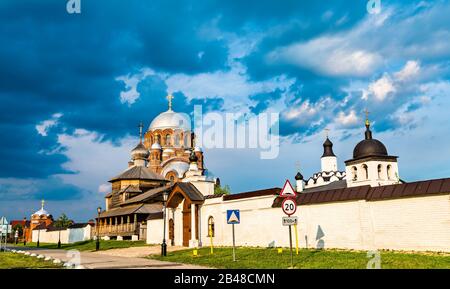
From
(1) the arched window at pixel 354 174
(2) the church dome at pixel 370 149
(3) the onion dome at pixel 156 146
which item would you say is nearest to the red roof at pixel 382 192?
(2) the church dome at pixel 370 149

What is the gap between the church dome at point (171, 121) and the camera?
72.4 meters

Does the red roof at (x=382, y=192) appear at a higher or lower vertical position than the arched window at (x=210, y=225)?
higher

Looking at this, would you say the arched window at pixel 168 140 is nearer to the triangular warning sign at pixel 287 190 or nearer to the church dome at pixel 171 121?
the church dome at pixel 171 121

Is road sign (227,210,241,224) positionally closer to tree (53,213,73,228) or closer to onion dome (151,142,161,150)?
onion dome (151,142,161,150)

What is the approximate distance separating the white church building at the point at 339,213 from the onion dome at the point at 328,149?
21.3 metres

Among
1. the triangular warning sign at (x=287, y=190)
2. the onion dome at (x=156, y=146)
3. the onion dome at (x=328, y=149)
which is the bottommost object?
the triangular warning sign at (x=287, y=190)

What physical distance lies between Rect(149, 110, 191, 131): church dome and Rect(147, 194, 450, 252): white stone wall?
46.7m

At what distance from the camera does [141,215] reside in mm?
46406

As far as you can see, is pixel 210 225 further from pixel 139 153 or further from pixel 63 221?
pixel 63 221

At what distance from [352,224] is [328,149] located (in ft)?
151

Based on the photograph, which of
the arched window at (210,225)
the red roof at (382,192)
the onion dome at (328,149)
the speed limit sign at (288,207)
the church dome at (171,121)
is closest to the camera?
the speed limit sign at (288,207)

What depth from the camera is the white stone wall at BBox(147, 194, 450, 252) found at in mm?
16047

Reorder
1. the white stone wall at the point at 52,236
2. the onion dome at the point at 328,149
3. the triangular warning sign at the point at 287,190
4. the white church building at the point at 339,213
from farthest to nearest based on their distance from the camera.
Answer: the onion dome at the point at 328,149 → the white stone wall at the point at 52,236 → the white church building at the point at 339,213 → the triangular warning sign at the point at 287,190

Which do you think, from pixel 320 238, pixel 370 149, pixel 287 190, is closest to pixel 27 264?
pixel 287 190
